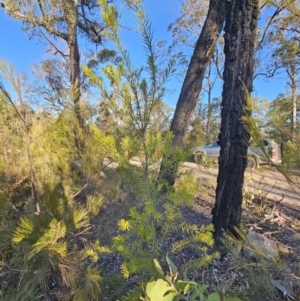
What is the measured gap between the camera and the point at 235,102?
7.08 ft

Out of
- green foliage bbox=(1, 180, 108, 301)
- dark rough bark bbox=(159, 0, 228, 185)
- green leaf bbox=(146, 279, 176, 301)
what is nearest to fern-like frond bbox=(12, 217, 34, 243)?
green foliage bbox=(1, 180, 108, 301)

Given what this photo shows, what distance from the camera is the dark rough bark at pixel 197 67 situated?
10.8ft

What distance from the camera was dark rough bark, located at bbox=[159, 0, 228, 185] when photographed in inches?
129

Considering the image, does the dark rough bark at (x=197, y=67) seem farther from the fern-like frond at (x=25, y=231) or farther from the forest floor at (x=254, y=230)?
the fern-like frond at (x=25, y=231)

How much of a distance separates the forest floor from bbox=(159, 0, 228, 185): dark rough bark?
1.90ft

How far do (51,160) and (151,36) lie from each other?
6.96 ft

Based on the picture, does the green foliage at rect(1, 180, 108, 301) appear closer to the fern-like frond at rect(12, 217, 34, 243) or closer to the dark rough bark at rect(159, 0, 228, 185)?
the fern-like frond at rect(12, 217, 34, 243)

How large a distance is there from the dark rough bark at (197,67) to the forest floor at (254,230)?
22.8 inches

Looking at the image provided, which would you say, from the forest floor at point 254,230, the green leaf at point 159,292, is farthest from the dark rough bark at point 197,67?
the green leaf at point 159,292

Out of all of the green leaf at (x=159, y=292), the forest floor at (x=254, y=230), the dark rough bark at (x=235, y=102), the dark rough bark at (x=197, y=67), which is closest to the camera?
the green leaf at (x=159, y=292)

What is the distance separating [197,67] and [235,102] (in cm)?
150

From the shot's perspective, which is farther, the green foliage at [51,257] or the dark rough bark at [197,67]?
the dark rough bark at [197,67]

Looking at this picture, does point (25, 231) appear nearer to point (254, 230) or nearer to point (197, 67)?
point (254, 230)

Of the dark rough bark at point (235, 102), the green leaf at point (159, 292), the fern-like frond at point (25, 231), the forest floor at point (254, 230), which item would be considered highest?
the dark rough bark at point (235, 102)
